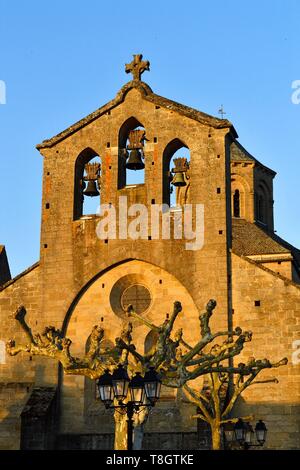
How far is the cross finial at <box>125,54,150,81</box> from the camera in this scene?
32.1 m

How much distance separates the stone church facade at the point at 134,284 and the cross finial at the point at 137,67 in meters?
0.44

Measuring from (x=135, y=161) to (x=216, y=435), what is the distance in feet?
32.8

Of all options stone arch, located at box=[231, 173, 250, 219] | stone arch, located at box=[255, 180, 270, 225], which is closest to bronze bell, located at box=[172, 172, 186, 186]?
stone arch, located at box=[231, 173, 250, 219]

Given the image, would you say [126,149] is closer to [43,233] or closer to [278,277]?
[43,233]

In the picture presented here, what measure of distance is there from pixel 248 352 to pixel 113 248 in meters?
5.52

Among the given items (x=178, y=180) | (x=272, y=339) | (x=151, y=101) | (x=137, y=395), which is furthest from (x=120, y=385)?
(x=151, y=101)

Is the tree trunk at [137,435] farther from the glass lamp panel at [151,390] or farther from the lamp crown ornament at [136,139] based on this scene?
the lamp crown ornament at [136,139]

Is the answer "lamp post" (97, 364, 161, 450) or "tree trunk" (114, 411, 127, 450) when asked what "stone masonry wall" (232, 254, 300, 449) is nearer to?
"tree trunk" (114, 411, 127, 450)

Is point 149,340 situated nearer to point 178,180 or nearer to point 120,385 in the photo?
point 178,180

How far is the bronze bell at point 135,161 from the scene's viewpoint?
31.1 meters

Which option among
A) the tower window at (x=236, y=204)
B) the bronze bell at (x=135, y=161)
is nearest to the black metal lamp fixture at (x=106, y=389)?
the bronze bell at (x=135, y=161)

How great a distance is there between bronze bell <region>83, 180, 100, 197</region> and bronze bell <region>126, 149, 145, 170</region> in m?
1.28
